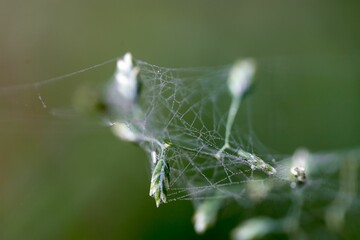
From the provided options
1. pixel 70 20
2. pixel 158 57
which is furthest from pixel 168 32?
pixel 70 20

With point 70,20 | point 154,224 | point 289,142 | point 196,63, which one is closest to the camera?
point 154,224

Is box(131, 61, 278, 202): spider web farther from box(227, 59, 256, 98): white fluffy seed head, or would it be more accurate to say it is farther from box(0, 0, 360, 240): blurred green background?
box(0, 0, 360, 240): blurred green background

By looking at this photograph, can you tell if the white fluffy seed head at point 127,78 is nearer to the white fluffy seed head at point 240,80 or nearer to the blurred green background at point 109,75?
the white fluffy seed head at point 240,80

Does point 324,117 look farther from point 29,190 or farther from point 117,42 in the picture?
point 29,190

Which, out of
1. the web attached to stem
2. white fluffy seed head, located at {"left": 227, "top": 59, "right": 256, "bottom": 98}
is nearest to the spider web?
the web attached to stem

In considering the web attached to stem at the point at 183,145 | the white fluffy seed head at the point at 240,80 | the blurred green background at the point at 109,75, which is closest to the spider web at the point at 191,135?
the web attached to stem at the point at 183,145

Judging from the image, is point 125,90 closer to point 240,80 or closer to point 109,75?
point 240,80

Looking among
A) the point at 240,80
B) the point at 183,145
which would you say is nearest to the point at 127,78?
the point at 183,145

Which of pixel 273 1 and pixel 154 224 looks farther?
pixel 273 1
